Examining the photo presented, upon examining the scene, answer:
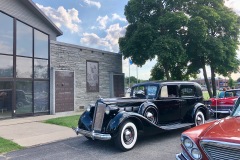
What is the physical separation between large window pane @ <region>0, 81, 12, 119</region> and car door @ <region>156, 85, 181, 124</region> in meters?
8.65

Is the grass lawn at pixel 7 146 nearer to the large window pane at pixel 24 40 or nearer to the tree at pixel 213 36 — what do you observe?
the large window pane at pixel 24 40

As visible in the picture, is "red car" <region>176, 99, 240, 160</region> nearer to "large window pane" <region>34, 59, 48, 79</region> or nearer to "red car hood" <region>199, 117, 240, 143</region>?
"red car hood" <region>199, 117, 240, 143</region>

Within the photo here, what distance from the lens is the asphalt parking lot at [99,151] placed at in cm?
551

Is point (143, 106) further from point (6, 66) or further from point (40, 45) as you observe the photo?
point (40, 45)

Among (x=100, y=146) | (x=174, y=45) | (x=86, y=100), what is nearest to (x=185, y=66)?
(x=174, y=45)

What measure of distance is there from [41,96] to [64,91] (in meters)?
1.46

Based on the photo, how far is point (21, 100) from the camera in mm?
12742

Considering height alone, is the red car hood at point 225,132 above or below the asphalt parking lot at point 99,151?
above

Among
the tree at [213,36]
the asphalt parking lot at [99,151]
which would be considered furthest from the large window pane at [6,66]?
the tree at [213,36]

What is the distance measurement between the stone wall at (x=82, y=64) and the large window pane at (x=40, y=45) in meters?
0.41

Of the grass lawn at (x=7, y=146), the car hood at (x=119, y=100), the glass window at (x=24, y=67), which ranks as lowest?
the grass lawn at (x=7, y=146)

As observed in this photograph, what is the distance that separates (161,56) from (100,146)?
10887 mm

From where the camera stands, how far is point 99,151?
5980 mm

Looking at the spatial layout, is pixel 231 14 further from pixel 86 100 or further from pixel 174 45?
pixel 86 100
